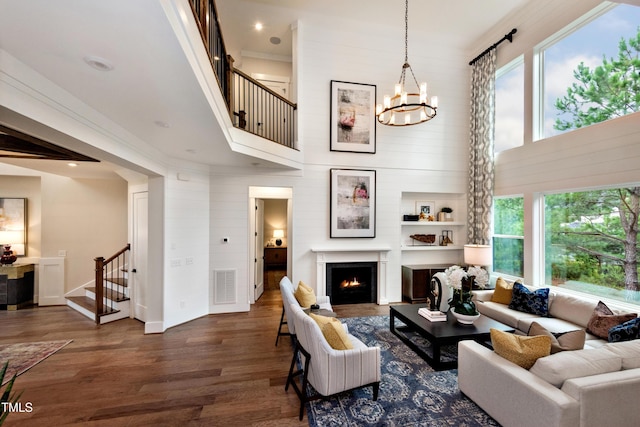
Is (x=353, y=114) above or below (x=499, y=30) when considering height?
below

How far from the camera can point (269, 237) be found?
977 cm

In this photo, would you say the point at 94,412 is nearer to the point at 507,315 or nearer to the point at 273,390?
the point at 273,390

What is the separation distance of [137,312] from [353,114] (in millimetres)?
5454

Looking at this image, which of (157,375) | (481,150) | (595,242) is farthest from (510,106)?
(157,375)

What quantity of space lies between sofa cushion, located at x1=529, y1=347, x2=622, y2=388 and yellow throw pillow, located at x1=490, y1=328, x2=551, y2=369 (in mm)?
61

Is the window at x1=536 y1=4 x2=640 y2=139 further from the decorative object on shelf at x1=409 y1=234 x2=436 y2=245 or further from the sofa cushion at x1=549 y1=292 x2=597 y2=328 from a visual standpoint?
the decorative object on shelf at x1=409 y1=234 x2=436 y2=245

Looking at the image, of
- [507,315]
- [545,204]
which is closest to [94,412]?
[507,315]

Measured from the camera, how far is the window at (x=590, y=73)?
3.62 m

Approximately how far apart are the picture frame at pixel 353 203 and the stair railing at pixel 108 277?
12.9 ft

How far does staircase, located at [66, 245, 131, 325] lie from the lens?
4566 millimetres

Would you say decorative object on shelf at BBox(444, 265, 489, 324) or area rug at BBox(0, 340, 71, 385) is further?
decorative object on shelf at BBox(444, 265, 489, 324)

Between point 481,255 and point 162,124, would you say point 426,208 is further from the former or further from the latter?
point 162,124

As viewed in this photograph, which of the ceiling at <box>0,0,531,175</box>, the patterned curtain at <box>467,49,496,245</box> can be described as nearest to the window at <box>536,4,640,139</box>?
the patterned curtain at <box>467,49,496,245</box>

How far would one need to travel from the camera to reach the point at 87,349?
12.1ft
